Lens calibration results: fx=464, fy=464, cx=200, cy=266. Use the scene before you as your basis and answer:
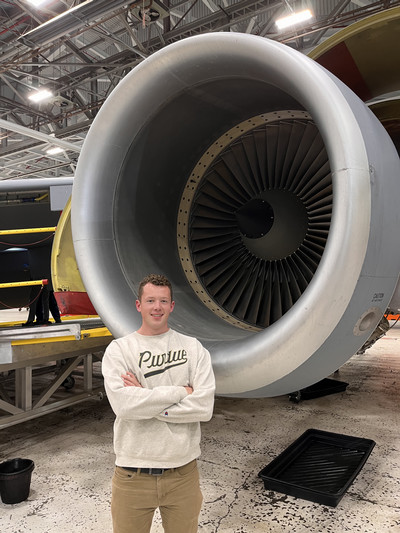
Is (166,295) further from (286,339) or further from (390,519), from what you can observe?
(390,519)

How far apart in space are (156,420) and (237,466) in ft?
4.35

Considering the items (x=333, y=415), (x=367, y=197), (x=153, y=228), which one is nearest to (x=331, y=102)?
(x=367, y=197)

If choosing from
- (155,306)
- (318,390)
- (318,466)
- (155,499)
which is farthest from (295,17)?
(155,499)

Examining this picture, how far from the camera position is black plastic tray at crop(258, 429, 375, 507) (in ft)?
6.81

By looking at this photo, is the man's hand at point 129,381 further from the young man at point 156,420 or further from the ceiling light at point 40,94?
the ceiling light at point 40,94

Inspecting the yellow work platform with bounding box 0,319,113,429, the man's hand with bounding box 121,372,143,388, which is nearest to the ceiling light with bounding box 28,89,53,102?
the yellow work platform with bounding box 0,319,113,429

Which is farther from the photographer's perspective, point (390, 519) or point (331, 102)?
point (390, 519)

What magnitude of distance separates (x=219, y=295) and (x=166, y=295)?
3.44 feet

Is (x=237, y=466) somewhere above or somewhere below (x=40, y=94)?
below

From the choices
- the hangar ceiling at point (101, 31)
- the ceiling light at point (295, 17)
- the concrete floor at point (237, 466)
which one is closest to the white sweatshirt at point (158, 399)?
the concrete floor at point (237, 466)

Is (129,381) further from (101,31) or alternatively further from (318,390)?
(101,31)

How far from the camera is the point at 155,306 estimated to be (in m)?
1.41

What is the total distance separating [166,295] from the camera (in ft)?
4.74

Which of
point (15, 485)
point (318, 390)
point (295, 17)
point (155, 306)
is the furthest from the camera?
point (295, 17)
